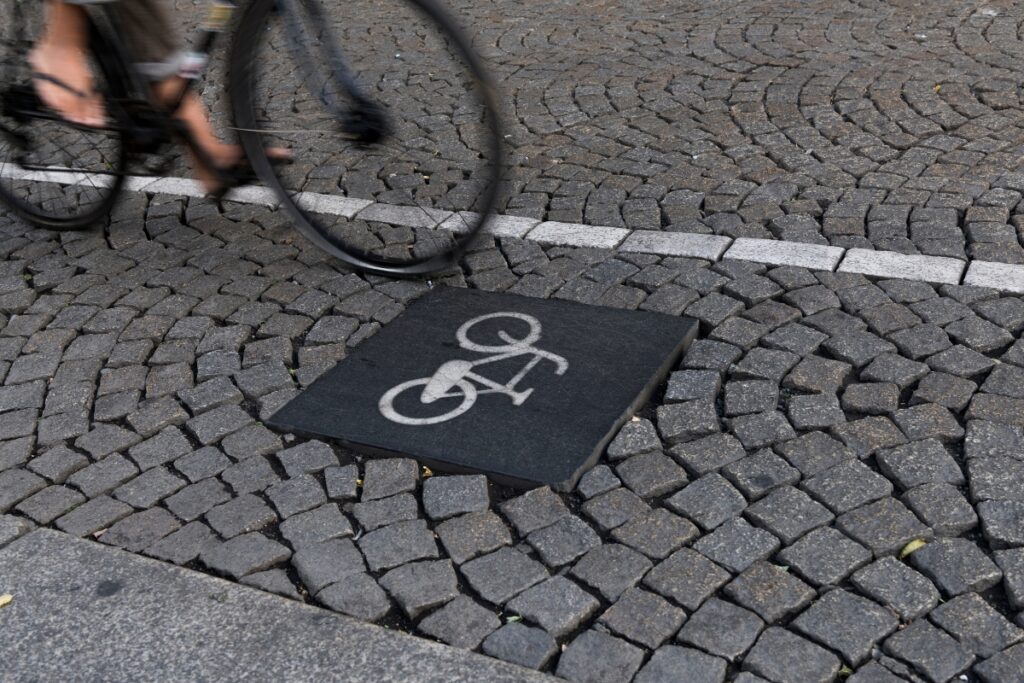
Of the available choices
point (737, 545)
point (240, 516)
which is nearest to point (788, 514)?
point (737, 545)

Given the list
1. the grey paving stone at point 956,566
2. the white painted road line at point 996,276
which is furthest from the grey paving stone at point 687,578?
the white painted road line at point 996,276

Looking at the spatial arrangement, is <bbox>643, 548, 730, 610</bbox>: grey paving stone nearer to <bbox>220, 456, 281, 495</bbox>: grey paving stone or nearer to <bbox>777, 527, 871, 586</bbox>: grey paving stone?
<bbox>777, 527, 871, 586</bbox>: grey paving stone

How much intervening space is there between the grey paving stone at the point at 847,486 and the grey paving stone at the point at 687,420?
1.30ft

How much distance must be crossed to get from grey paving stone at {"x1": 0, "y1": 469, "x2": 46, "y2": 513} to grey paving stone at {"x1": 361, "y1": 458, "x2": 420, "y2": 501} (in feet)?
3.31

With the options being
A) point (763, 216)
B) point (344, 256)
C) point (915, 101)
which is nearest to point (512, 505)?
point (344, 256)

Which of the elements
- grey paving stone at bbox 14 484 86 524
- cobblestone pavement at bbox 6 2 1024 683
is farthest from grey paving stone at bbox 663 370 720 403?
grey paving stone at bbox 14 484 86 524

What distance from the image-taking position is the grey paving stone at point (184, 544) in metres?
3.37

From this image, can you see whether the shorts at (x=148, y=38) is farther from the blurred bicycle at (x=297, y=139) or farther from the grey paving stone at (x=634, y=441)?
the grey paving stone at (x=634, y=441)

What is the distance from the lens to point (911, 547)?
316cm

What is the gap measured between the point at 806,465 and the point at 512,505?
0.85 meters

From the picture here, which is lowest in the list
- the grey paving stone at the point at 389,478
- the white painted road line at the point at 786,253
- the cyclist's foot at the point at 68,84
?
the white painted road line at the point at 786,253

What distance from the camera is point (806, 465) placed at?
3529 millimetres

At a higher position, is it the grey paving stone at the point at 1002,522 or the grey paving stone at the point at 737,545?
the grey paving stone at the point at 737,545

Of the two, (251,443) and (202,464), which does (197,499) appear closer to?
(202,464)
